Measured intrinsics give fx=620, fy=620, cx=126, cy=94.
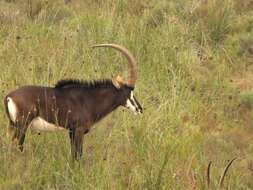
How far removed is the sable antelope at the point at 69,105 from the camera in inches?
259

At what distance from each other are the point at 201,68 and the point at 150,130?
310cm

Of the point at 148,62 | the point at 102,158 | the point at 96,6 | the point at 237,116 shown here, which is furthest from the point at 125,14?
the point at 102,158

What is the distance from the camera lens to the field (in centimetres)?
647

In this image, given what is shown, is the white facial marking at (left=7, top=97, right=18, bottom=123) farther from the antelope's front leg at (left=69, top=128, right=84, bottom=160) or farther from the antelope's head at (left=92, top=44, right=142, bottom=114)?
the antelope's head at (left=92, top=44, right=142, bottom=114)

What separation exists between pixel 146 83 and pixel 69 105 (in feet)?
7.98

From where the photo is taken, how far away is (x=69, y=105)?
696 cm

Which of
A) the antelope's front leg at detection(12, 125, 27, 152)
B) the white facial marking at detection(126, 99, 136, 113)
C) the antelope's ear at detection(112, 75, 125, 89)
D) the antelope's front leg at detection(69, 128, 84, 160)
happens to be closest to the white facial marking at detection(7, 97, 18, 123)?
the antelope's front leg at detection(12, 125, 27, 152)

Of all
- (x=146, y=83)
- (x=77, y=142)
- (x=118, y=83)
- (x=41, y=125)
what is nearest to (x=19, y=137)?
(x=41, y=125)

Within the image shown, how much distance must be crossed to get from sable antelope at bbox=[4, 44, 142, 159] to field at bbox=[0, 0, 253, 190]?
232 mm

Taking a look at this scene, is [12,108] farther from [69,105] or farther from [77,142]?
[77,142]

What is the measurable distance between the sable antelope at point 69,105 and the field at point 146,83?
0.23 metres

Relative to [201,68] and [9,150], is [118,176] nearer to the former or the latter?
[9,150]

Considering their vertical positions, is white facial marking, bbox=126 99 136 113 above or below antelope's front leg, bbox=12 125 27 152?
above

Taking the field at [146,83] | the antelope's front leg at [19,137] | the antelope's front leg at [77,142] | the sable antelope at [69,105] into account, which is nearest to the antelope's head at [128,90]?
the sable antelope at [69,105]
